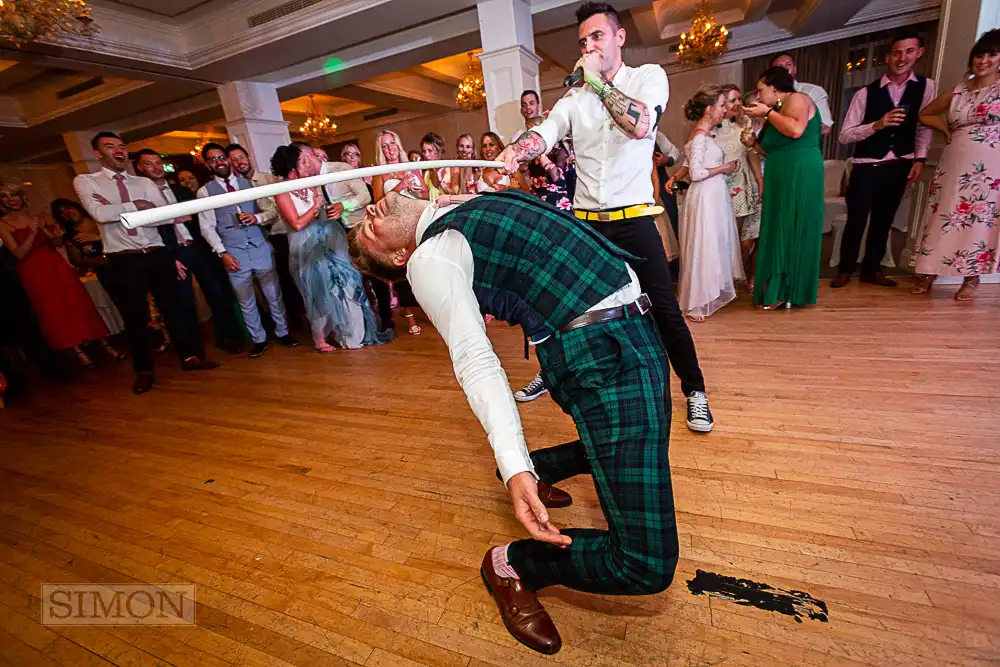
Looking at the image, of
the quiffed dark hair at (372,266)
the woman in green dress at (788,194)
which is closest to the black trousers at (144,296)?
the quiffed dark hair at (372,266)

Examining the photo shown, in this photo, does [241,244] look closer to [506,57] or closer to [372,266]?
[372,266]

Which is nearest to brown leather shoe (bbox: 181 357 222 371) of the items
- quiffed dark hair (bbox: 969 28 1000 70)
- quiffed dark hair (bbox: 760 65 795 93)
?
quiffed dark hair (bbox: 760 65 795 93)

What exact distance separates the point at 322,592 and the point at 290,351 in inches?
112

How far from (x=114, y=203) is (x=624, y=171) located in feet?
11.1

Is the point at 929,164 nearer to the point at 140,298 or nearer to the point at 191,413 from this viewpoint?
the point at 191,413

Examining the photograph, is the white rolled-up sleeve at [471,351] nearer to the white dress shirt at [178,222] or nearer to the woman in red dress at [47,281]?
the white dress shirt at [178,222]

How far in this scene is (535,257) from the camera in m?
0.95

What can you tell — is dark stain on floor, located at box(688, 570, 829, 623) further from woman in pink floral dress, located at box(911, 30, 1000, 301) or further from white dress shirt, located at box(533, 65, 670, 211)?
woman in pink floral dress, located at box(911, 30, 1000, 301)

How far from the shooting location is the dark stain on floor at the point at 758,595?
41.9 inches

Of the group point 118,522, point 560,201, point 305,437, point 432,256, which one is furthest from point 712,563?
point 560,201

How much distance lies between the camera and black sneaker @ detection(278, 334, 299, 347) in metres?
3.91

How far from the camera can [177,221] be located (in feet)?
11.4

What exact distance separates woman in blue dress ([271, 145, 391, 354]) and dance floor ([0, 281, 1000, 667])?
929mm

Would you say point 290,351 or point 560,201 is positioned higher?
point 560,201
